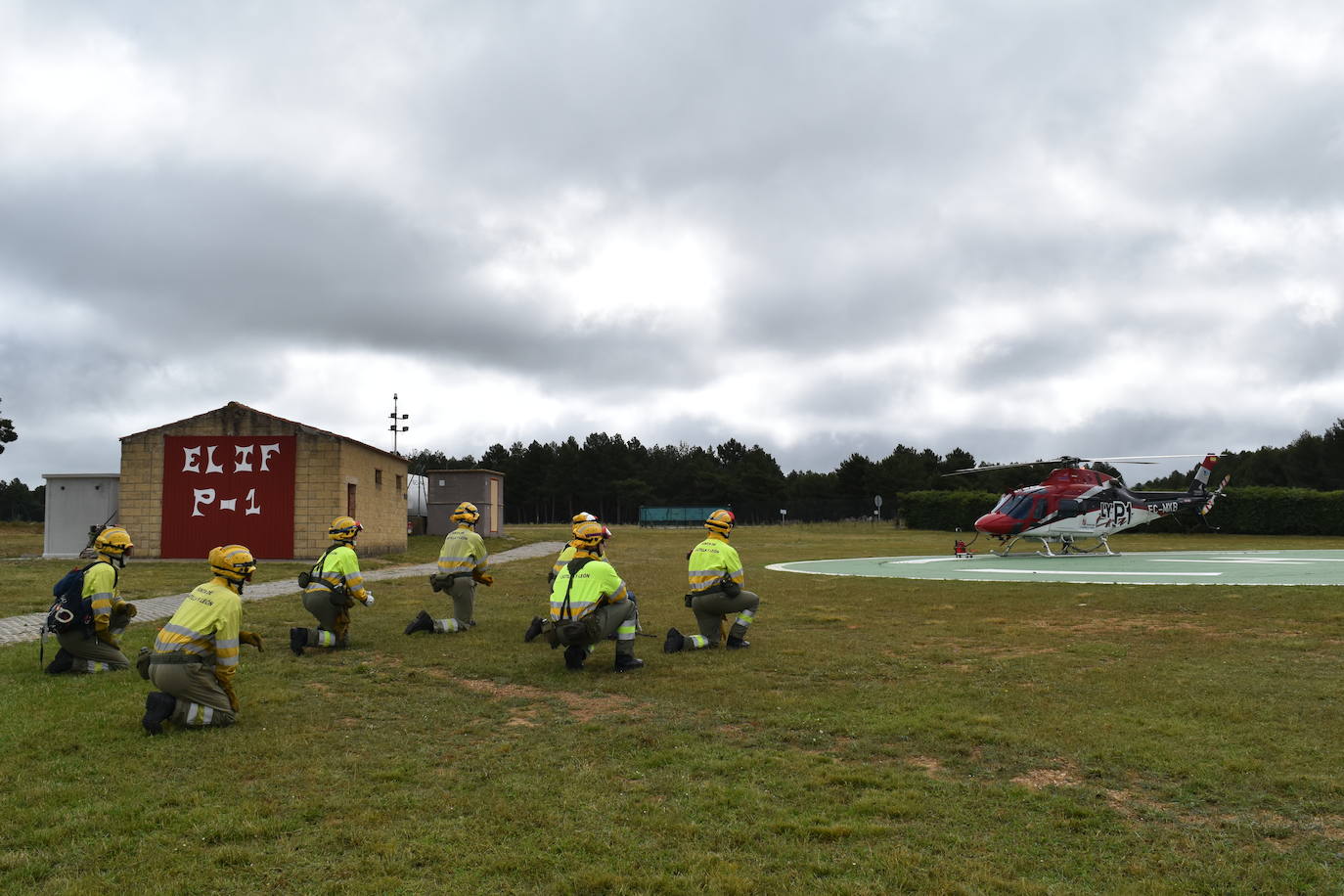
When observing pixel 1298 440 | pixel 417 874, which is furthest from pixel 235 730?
pixel 1298 440

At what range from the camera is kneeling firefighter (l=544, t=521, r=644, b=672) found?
911 centimetres

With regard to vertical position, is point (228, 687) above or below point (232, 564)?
below

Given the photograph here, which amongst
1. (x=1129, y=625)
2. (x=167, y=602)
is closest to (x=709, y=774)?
(x=1129, y=625)

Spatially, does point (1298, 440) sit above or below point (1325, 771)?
above

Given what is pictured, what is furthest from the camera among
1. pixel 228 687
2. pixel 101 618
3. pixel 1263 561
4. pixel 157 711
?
pixel 1263 561

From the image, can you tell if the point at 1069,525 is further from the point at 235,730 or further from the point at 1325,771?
the point at 235,730

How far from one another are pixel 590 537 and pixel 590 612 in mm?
917

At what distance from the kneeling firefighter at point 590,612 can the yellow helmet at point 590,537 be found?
0.91ft

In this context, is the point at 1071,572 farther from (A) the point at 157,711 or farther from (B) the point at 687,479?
(B) the point at 687,479

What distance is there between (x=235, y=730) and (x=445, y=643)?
452 centimetres

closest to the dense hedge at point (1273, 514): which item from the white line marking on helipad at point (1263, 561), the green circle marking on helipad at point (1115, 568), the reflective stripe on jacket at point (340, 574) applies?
the green circle marking on helipad at point (1115, 568)

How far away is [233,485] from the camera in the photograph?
28531 mm

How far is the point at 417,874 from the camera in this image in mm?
4082

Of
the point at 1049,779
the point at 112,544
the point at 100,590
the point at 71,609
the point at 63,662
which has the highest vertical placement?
the point at 112,544
